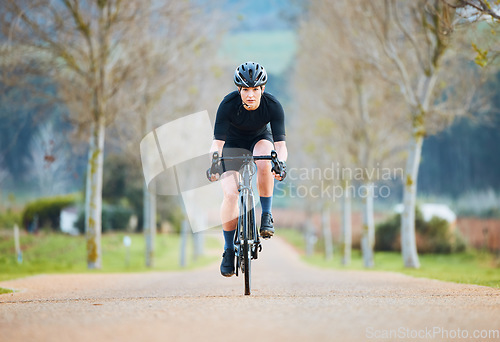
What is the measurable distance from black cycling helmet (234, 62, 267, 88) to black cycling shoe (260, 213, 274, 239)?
67.4 inches

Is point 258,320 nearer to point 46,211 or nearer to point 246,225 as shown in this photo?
point 246,225

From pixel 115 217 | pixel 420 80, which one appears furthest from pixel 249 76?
pixel 115 217

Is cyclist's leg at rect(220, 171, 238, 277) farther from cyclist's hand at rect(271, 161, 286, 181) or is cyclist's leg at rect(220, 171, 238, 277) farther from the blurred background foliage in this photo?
the blurred background foliage

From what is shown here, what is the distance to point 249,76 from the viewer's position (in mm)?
8234

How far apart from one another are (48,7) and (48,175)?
42.8 m

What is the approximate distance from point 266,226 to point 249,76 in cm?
194

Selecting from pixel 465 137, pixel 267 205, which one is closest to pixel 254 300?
pixel 267 205

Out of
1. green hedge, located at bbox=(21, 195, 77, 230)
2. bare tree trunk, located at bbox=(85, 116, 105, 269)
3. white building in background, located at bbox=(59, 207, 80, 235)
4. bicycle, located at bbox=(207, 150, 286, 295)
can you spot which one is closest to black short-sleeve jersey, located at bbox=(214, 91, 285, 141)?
bicycle, located at bbox=(207, 150, 286, 295)

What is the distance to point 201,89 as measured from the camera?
32.5 m

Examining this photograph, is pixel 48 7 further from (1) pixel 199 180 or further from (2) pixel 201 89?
(1) pixel 199 180

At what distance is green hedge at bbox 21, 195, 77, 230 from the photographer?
1647 inches

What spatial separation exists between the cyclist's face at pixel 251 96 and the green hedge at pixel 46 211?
3605cm

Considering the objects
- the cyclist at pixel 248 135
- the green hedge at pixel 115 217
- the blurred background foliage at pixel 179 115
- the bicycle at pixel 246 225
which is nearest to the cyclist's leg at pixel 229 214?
the cyclist at pixel 248 135

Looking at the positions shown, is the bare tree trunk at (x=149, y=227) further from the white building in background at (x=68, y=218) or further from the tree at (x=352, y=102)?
the white building in background at (x=68, y=218)
